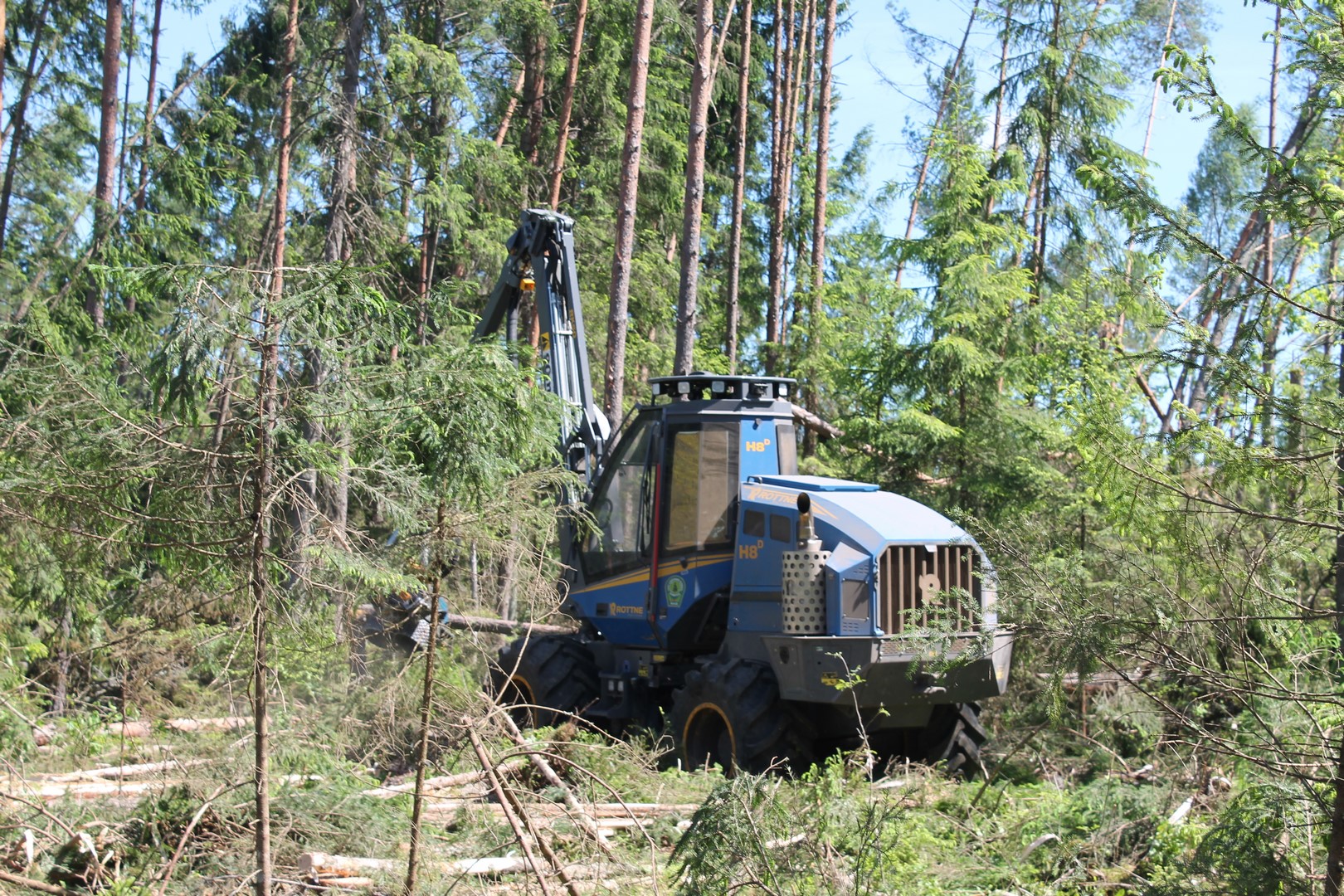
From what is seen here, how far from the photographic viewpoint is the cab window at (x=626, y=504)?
375 inches

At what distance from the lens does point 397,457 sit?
205 inches

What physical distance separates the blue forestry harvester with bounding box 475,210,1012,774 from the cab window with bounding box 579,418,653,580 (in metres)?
0.02

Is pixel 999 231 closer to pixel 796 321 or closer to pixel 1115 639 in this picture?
pixel 796 321

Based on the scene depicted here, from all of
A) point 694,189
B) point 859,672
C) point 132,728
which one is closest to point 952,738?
point 859,672

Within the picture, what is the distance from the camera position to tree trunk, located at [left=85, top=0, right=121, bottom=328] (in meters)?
13.5

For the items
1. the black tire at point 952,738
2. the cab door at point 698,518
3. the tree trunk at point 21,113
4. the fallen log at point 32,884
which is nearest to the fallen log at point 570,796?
the fallen log at point 32,884

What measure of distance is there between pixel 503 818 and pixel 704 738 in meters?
2.55

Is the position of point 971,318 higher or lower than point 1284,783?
higher

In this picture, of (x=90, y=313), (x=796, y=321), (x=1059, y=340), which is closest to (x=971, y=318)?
(x=1059, y=340)

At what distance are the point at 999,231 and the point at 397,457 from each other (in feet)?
32.7

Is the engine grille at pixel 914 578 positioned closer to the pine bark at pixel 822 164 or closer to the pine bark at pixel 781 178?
the pine bark at pixel 822 164

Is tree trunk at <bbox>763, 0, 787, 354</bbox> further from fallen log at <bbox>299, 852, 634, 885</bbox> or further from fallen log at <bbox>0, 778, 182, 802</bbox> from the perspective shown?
fallen log at <bbox>299, 852, 634, 885</bbox>

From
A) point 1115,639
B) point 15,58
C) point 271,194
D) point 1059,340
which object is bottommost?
point 1115,639

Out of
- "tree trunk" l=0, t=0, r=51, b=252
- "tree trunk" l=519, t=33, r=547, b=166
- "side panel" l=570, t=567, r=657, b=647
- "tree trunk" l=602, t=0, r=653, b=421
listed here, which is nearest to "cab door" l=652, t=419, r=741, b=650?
"side panel" l=570, t=567, r=657, b=647
